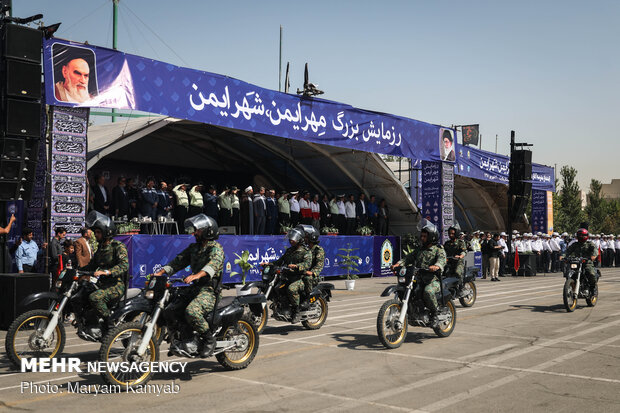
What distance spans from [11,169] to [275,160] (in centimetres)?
1689

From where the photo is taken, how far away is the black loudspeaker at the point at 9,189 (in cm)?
1180

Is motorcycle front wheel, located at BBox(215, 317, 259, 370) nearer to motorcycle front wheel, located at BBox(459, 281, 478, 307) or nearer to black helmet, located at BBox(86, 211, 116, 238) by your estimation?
black helmet, located at BBox(86, 211, 116, 238)

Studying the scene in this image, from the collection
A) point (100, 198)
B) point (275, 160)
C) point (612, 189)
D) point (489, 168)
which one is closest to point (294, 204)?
point (275, 160)

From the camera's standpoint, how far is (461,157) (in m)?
29.3

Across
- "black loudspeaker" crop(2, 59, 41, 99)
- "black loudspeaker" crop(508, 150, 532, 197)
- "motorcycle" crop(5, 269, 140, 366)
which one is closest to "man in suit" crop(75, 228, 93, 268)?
"black loudspeaker" crop(2, 59, 41, 99)

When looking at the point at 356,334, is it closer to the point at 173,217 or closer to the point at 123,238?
the point at 123,238

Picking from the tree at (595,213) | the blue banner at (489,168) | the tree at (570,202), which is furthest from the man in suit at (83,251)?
the tree at (595,213)

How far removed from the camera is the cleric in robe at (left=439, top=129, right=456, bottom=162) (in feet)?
86.6

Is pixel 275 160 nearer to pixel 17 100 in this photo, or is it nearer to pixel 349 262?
pixel 349 262

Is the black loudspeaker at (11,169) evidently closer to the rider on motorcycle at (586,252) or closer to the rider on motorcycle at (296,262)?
the rider on motorcycle at (296,262)

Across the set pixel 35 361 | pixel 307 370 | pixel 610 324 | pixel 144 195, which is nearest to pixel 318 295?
pixel 307 370

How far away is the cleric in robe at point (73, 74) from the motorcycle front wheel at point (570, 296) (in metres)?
11.8

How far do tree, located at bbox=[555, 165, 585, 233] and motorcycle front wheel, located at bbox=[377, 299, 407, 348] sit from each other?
4784cm

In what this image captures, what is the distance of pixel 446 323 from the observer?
33.6 ft
